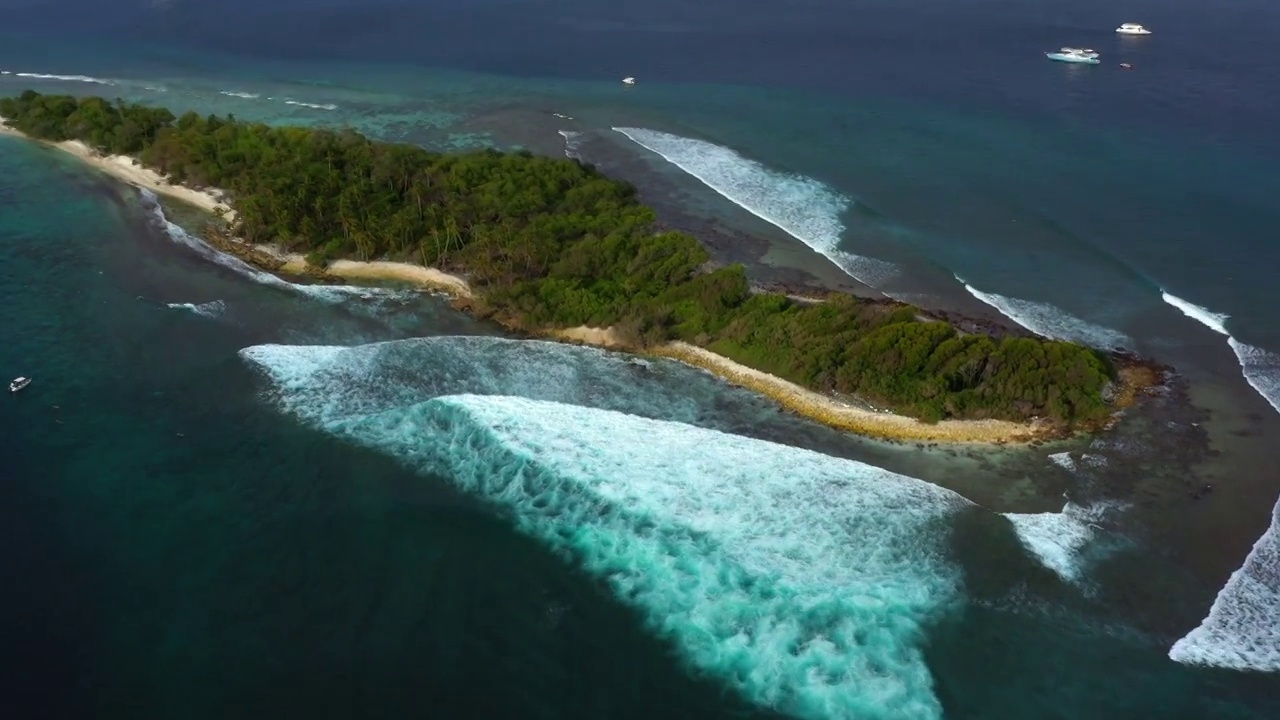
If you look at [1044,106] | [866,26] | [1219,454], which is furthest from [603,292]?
[866,26]

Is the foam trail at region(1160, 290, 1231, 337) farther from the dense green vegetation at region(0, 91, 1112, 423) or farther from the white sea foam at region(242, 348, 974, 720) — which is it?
the white sea foam at region(242, 348, 974, 720)

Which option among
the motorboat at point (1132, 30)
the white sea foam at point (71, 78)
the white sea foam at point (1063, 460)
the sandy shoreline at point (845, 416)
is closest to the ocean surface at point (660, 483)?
the white sea foam at point (1063, 460)

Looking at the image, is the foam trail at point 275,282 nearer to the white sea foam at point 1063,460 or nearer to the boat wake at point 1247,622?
the white sea foam at point 1063,460

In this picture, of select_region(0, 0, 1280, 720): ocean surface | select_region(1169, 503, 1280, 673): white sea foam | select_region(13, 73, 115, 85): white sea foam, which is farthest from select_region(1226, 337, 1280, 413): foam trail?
select_region(13, 73, 115, 85): white sea foam

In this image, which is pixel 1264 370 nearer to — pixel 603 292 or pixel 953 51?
pixel 603 292

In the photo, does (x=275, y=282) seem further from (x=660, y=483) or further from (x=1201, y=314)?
(x=1201, y=314)
